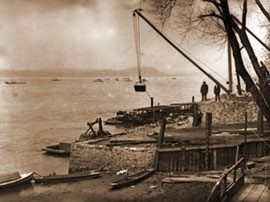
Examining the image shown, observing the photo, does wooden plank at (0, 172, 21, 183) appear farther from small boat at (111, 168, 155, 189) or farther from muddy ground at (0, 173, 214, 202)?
small boat at (111, 168, 155, 189)

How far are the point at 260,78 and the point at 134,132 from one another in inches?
770

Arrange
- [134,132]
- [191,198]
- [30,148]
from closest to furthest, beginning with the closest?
[191,198]
[134,132]
[30,148]

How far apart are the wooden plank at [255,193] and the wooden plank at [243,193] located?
0.30ft

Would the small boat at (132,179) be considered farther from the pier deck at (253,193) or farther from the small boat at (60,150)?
the small boat at (60,150)

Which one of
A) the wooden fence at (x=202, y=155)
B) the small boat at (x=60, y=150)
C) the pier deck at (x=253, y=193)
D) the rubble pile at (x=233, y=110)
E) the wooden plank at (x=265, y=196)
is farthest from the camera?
the small boat at (x=60, y=150)

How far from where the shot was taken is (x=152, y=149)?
2339 centimetres

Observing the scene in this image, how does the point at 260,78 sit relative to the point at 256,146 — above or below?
above

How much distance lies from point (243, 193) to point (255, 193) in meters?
0.32

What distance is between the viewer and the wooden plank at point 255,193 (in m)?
11.4

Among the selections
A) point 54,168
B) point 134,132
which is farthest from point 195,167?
point 54,168

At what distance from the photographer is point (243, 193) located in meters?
12.0

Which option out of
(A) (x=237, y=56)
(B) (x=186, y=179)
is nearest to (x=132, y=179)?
(B) (x=186, y=179)

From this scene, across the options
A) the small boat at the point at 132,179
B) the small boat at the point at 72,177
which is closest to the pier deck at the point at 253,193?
the small boat at the point at 132,179

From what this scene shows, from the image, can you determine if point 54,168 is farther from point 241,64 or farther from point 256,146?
point 241,64
